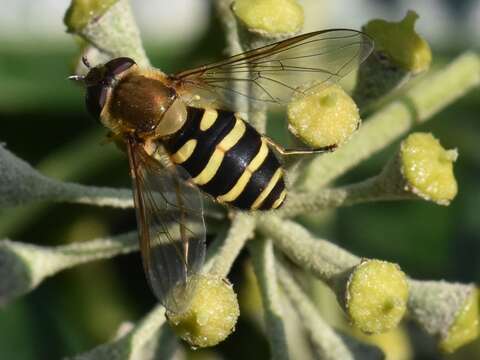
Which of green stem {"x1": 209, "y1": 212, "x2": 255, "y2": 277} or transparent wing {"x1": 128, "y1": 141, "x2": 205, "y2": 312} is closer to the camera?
transparent wing {"x1": 128, "y1": 141, "x2": 205, "y2": 312}

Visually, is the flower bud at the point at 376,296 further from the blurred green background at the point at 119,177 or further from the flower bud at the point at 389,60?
the blurred green background at the point at 119,177

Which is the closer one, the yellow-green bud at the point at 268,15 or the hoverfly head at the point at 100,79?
the yellow-green bud at the point at 268,15

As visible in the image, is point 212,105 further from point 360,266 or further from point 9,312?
point 9,312

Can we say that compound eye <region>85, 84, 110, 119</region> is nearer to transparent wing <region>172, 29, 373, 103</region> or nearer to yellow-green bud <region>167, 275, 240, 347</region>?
transparent wing <region>172, 29, 373, 103</region>

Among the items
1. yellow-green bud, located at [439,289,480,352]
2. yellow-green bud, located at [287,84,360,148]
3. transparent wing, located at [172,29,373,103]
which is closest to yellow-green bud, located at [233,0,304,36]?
transparent wing, located at [172,29,373,103]

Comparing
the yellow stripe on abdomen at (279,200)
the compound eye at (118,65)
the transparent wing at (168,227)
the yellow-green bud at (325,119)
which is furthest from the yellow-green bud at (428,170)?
the compound eye at (118,65)
